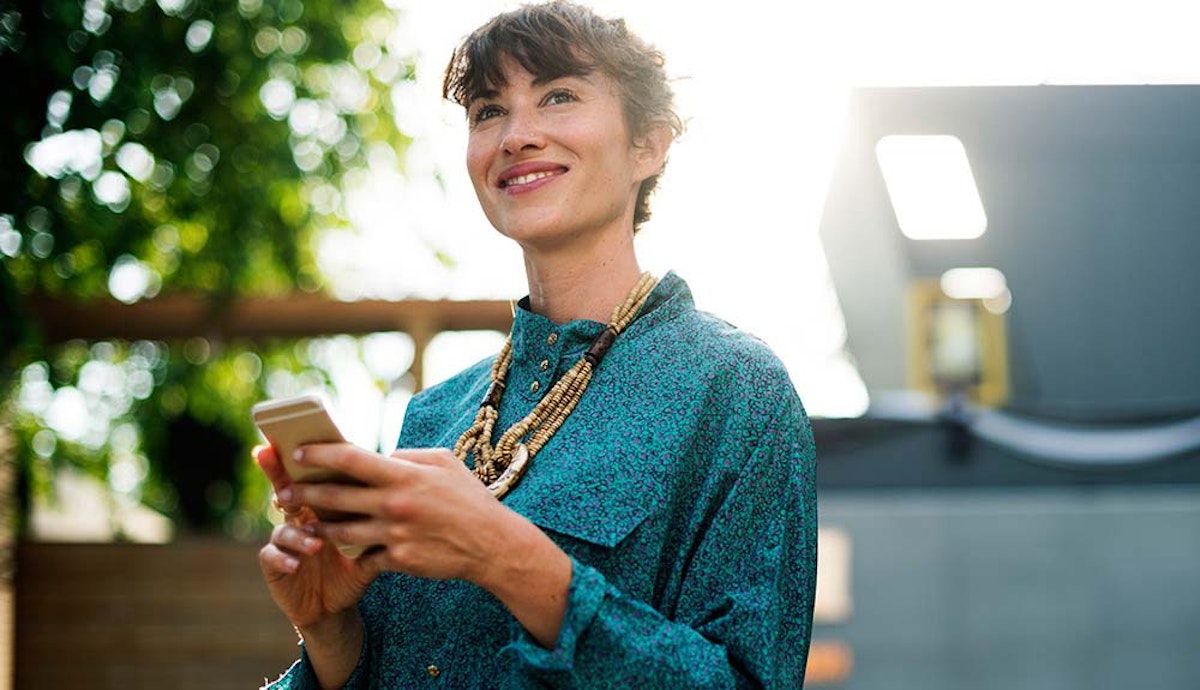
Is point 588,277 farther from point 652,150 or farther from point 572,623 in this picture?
point 572,623

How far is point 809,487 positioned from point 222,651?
11.5 ft

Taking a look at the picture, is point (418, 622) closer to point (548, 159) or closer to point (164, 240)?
point (548, 159)

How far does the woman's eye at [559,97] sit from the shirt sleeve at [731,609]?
40 centimetres

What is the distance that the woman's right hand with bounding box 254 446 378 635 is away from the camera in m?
1.28

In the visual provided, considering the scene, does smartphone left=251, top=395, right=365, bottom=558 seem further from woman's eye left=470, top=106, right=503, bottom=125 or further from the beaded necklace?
woman's eye left=470, top=106, right=503, bottom=125

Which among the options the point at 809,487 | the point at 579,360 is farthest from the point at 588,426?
the point at 809,487

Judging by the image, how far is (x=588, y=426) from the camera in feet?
4.71

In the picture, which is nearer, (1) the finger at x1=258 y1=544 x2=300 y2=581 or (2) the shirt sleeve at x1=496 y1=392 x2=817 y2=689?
(2) the shirt sleeve at x1=496 y1=392 x2=817 y2=689

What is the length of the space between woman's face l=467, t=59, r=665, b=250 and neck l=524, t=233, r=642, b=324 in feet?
0.07

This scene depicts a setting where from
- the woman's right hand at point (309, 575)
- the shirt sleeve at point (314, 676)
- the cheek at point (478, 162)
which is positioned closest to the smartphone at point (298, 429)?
the woman's right hand at point (309, 575)

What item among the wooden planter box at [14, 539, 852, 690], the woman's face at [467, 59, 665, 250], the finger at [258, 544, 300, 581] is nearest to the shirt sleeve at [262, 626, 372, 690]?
the finger at [258, 544, 300, 581]

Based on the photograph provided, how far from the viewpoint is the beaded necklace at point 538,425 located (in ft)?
4.75

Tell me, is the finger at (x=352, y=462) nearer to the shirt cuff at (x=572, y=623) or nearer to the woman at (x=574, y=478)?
the woman at (x=574, y=478)

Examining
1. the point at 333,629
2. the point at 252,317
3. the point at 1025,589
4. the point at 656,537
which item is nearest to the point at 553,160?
the point at 656,537
